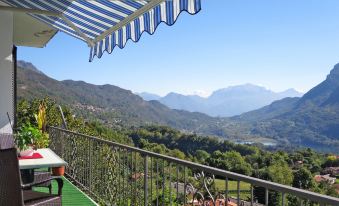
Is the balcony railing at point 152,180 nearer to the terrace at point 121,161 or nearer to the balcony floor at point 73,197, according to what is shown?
the terrace at point 121,161

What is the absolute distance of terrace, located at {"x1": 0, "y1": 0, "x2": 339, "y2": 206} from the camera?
2.60 m

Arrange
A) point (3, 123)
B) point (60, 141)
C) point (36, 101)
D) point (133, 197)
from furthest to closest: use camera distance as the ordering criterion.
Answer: point (36, 101)
point (60, 141)
point (3, 123)
point (133, 197)

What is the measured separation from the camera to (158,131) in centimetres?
6969

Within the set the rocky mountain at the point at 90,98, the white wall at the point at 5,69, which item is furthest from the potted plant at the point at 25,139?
the rocky mountain at the point at 90,98

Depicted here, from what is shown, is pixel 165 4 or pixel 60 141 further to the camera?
pixel 60 141

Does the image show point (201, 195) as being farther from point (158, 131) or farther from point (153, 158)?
point (158, 131)

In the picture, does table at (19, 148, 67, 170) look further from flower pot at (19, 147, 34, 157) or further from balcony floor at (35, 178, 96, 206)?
balcony floor at (35, 178, 96, 206)

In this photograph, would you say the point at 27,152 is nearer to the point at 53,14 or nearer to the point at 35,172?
the point at 35,172

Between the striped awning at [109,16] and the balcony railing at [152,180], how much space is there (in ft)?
4.06

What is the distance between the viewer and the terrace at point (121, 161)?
2.60m

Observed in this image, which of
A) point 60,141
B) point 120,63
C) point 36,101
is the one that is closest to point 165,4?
point 60,141

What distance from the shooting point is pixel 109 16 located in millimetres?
4953

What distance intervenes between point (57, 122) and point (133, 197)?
7.49 metres

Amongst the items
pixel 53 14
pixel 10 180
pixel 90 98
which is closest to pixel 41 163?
pixel 10 180
